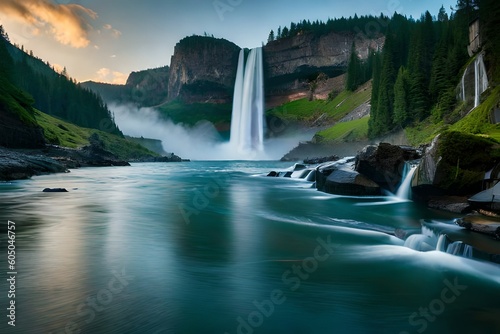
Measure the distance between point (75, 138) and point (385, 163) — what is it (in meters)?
103

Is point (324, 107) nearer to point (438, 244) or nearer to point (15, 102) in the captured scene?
point (15, 102)

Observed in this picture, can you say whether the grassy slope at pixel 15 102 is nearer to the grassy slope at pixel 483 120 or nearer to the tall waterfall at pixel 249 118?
the grassy slope at pixel 483 120

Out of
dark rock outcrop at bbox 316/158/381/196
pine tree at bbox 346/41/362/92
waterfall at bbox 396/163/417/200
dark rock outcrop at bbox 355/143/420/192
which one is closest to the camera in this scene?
waterfall at bbox 396/163/417/200

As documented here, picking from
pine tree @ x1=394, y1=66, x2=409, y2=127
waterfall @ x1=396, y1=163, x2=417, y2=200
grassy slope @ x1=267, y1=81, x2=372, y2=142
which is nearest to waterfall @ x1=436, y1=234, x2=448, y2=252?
waterfall @ x1=396, y1=163, x2=417, y2=200

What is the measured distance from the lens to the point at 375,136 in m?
82.4

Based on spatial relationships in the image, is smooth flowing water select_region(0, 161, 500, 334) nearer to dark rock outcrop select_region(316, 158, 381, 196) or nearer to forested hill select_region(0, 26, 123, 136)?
dark rock outcrop select_region(316, 158, 381, 196)

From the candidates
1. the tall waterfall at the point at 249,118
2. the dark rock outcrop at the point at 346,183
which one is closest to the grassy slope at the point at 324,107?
the tall waterfall at the point at 249,118

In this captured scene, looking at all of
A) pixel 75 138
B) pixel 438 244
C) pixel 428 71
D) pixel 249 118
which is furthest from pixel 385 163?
pixel 249 118

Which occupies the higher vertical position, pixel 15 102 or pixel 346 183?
Result: pixel 15 102

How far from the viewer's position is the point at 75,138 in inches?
4102

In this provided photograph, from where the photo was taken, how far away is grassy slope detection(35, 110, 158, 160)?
9282 cm

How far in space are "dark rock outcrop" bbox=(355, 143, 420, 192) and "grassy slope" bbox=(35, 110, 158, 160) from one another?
83.1m

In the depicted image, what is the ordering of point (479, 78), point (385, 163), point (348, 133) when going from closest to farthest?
point (385, 163)
point (479, 78)
point (348, 133)

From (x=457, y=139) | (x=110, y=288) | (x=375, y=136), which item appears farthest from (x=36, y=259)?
(x=375, y=136)
